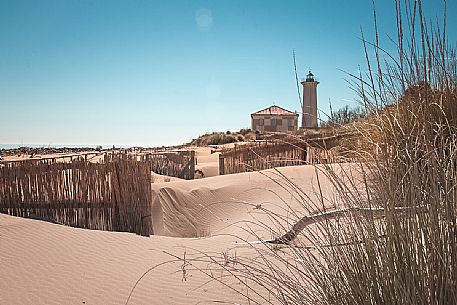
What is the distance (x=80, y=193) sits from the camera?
6.02 m

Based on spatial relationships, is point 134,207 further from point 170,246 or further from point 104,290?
point 104,290

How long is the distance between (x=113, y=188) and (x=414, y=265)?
517 centimetres

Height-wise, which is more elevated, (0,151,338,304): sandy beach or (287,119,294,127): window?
(287,119,294,127): window

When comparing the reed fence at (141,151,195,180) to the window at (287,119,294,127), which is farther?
the window at (287,119,294,127)

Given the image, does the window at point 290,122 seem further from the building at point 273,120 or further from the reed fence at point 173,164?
the reed fence at point 173,164

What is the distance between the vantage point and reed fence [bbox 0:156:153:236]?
5.82m

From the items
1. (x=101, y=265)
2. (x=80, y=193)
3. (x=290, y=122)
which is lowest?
(x=101, y=265)

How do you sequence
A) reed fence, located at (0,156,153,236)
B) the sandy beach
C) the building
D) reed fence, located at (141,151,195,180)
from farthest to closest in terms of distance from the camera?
the building
reed fence, located at (141,151,195,180)
reed fence, located at (0,156,153,236)
the sandy beach

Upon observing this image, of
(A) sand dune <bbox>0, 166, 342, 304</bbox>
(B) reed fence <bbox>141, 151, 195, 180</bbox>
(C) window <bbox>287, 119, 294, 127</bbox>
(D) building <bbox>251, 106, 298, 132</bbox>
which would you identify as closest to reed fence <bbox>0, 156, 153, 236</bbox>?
(A) sand dune <bbox>0, 166, 342, 304</bbox>

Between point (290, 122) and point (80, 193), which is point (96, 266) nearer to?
point (80, 193)

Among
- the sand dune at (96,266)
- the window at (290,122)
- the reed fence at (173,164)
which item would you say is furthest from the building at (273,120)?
the sand dune at (96,266)

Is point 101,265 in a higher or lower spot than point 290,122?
lower

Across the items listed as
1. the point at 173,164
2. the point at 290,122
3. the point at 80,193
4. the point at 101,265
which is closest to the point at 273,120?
the point at 290,122

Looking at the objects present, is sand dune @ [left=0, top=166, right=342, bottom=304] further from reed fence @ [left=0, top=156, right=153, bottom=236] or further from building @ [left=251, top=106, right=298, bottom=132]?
building @ [left=251, top=106, right=298, bottom=132]
